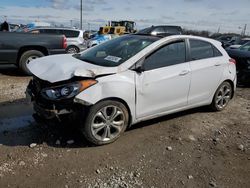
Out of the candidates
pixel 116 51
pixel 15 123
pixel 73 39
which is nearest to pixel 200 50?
pixel 116 51

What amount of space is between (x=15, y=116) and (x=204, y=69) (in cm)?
347

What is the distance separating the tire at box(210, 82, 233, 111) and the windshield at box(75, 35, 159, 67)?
1809mm

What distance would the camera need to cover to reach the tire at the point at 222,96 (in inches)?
229

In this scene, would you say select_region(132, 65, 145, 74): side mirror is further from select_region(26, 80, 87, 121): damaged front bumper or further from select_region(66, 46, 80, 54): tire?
select_region(66, 46, 80, 54): tire

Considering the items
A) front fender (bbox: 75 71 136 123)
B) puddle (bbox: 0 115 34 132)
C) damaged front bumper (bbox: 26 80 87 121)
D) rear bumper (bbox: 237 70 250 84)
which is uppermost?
front fender (bbox: 75 71 136 123)

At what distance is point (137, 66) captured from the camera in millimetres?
4422

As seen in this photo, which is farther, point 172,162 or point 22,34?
point 22,34

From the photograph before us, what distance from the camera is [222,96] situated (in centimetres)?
599

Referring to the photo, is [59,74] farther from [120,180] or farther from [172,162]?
[172,162]

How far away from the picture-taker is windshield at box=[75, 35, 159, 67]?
455cm

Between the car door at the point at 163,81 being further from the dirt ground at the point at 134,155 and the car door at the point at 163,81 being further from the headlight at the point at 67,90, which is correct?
the headlight at the point at 67,90

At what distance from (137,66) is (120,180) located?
67.7 inches

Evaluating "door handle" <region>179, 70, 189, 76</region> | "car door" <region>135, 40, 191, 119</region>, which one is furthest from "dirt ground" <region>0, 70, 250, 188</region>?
"door handle" <region>179, 70, 189, 76</region>

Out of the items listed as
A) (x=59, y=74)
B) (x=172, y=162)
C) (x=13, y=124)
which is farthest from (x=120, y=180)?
(x=13, y=124)
